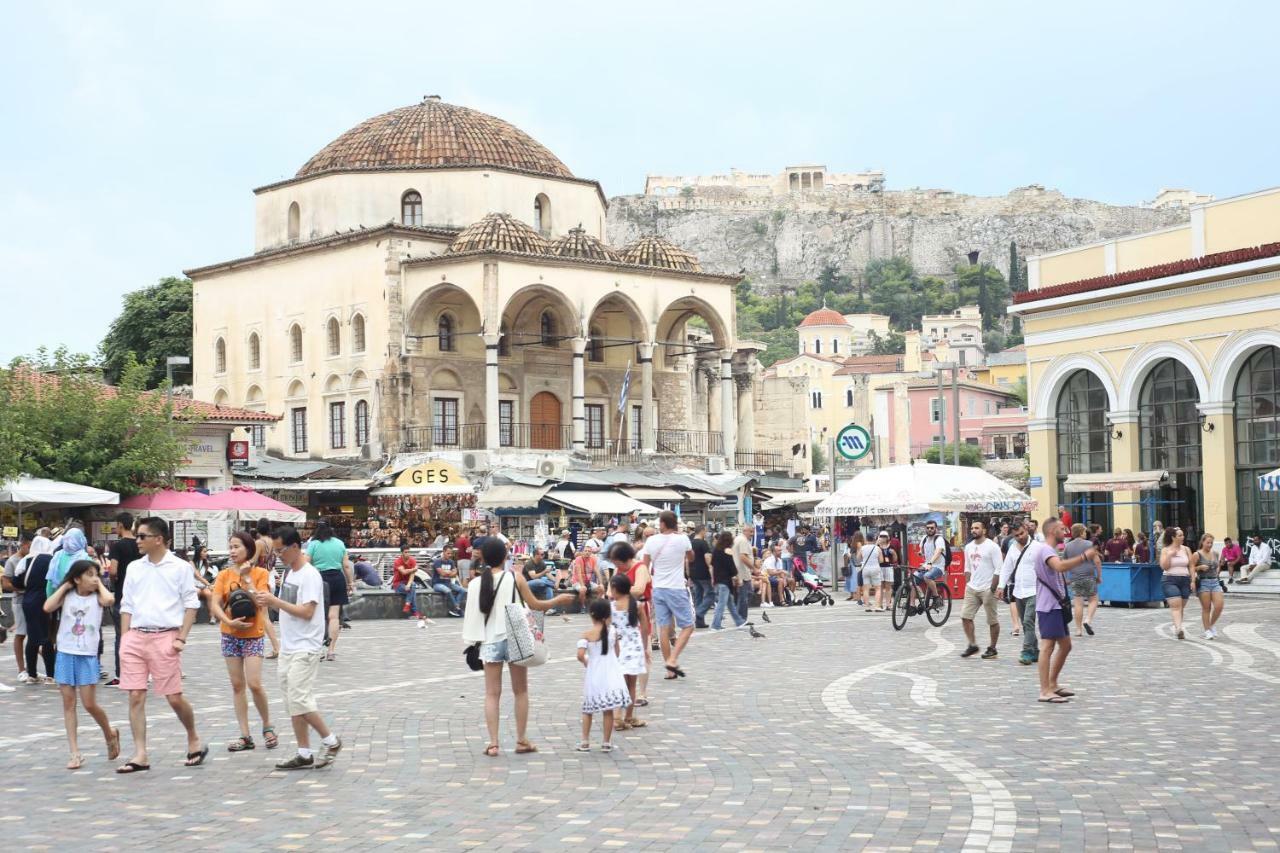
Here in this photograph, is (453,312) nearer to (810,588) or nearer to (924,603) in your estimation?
(810,588)

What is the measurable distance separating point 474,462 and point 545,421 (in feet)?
20.4

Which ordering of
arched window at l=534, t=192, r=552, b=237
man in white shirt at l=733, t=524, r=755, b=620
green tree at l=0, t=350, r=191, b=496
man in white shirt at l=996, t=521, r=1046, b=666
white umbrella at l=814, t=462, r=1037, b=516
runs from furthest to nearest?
arched window at l=534, t=192, r=552, b=237 < green tree at l=0, t=350, r=191, b=496 < white umbrella at l=814, t=462, r=1037, b=516 < man in white shirt at l=733, t=524, r=755, b=620 < man in white shirt at l=996, t=521, r=1046, b=666

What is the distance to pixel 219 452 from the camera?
43.2 m

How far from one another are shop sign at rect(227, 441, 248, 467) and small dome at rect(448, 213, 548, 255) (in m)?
9.17

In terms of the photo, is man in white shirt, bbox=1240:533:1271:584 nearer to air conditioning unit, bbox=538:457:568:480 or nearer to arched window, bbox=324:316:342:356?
air conditioning unit, bbox=538:457:568:480

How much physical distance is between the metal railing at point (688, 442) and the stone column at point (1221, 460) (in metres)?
18.9

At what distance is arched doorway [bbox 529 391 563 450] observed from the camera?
2078 inches

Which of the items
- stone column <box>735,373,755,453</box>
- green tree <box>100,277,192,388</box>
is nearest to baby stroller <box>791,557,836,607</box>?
stone column <box>735,373,755,453</box>

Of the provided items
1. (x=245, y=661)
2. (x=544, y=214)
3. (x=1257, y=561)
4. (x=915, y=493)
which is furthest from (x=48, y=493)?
(x=544, y=214)

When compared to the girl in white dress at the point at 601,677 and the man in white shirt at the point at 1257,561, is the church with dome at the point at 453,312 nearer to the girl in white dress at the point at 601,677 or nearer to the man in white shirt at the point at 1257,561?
the man in white shirt at the point at 1257,561

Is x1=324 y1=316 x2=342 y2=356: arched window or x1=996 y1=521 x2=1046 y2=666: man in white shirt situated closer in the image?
x1=996 y1=521 x2=1046 y2=666: man in white shirt

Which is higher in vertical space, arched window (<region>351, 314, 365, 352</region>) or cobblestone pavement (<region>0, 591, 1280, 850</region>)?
arched window (<region>351, 314, 365, 352</region>)

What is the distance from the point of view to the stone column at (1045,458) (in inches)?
1658

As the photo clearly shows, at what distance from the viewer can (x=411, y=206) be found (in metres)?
52.8
